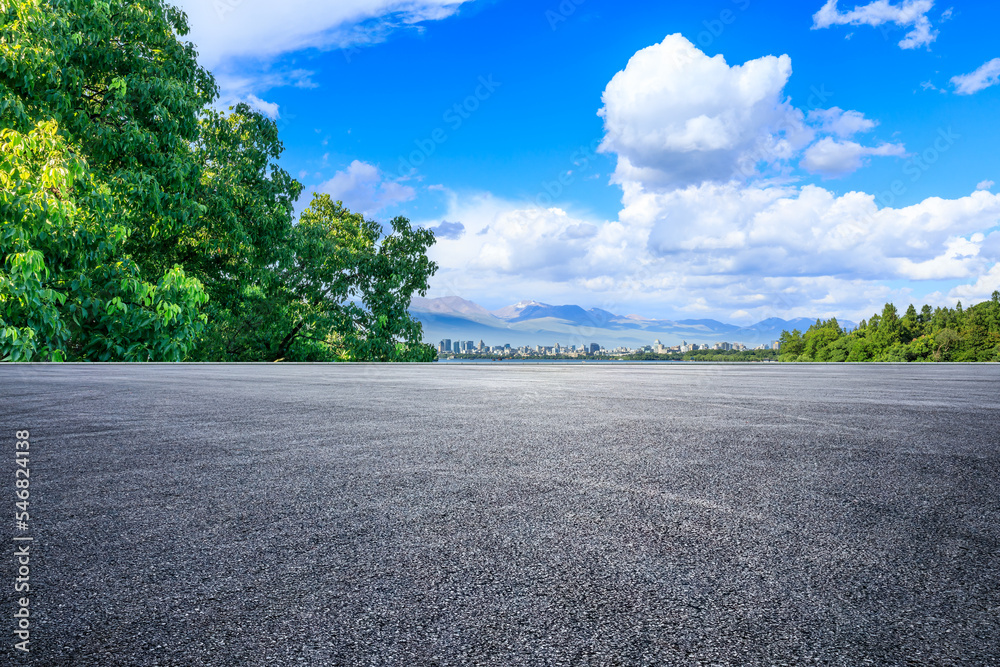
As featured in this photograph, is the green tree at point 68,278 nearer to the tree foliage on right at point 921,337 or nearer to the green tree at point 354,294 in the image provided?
the green tree at point 354,294

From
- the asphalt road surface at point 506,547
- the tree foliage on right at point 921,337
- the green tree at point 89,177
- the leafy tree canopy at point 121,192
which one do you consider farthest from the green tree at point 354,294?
the tree foliage on right at point 921,337

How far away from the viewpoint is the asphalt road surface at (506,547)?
4.58 feet

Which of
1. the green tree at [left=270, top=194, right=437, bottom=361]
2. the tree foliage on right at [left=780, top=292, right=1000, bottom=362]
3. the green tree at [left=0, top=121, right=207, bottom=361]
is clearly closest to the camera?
the green tree at [left=0, top=121, right=207, bottom=361]

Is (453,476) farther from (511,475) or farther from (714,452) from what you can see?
(714,452)

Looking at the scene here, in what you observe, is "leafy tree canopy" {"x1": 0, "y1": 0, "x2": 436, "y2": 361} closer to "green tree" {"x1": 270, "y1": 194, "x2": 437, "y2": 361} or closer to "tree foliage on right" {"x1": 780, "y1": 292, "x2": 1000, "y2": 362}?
"green tree" {"x1": 270, "y1": 194, "x2": 437, "y2": 361}

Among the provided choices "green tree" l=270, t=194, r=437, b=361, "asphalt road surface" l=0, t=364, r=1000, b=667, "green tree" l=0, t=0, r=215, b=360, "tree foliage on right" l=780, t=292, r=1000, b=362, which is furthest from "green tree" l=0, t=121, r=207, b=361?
"tree foliage on right" l=780, t=292, r=1000, b=362

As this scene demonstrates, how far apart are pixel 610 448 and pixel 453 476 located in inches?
50.5

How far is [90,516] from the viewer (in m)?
2.35

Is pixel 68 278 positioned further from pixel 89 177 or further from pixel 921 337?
pixel 921 337

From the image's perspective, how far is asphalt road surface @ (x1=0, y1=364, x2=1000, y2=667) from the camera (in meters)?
1.40

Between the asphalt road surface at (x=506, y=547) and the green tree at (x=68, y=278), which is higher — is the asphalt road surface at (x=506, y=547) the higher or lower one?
the lower one

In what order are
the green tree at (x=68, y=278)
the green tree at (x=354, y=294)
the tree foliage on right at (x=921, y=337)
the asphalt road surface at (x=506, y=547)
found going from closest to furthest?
the asphalt road surface at (x=506, y=547) < the green tree at (x=68, y=278) < the green tree at (x=354, y=294) < the tree foliage on right at (x=921, y=337)

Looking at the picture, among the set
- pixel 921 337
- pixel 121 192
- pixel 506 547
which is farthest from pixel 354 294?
pixel 921 337

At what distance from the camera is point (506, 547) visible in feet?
6.51
